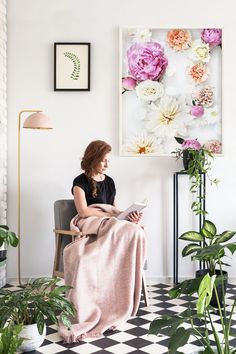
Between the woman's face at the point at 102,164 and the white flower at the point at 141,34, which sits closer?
the woman's face at the point at 102,164

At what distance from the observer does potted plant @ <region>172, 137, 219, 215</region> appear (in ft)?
14.1

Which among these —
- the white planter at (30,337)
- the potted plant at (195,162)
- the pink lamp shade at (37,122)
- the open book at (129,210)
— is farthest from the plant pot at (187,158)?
the white planter at (30,337)

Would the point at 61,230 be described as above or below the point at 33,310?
above

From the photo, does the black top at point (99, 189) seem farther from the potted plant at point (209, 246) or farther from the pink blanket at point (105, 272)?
the potted plant at point (209, 246)

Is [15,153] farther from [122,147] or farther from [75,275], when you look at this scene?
[75,275]

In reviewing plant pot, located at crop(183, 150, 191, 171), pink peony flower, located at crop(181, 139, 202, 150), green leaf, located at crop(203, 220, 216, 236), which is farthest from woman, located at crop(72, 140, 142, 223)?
pink peony flower, located at crop(181, 139, 202, 150)

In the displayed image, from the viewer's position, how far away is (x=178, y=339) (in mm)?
1587

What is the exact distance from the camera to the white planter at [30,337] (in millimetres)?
2854

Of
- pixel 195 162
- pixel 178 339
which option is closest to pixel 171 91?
pixel 195 162

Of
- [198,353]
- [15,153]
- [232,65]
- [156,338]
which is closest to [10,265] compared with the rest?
[15,153]

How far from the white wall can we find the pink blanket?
105 centimetres

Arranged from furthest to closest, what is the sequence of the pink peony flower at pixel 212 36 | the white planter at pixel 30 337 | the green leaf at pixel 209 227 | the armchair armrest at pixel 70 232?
Result: the pink peony flower at pixel 212 36 → the armchair armrest at pixel 70 232 → the green leaf at pixel 209 227 → the white planter at pixel 30 337

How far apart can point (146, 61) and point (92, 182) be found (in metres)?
1.34

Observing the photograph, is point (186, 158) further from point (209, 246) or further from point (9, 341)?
point (209, 246)
